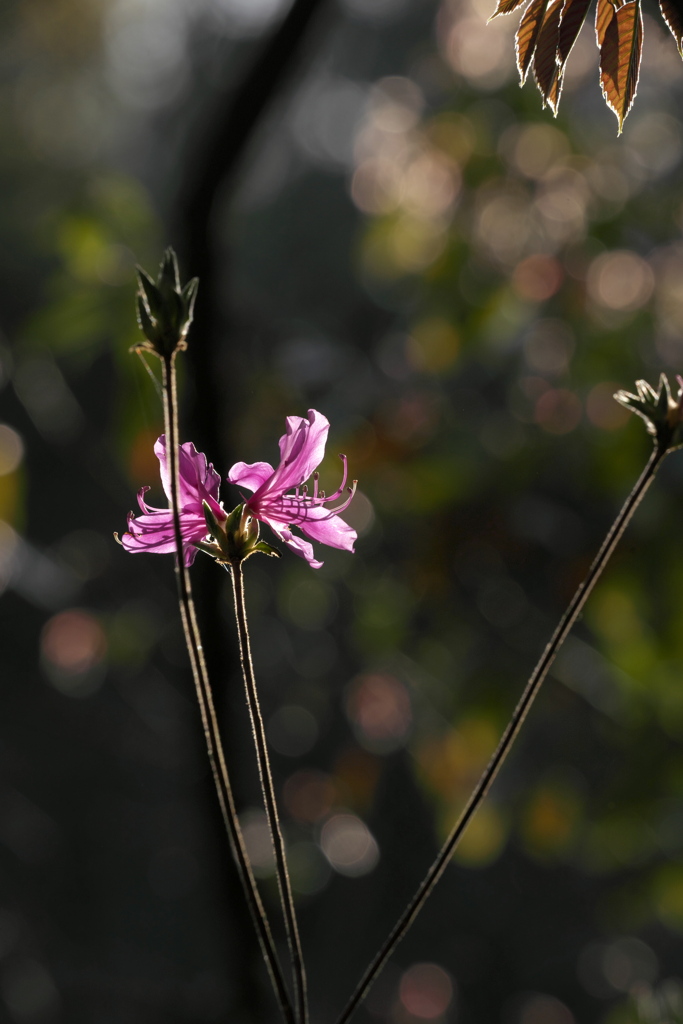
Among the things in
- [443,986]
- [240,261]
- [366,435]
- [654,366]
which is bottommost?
[443,986]

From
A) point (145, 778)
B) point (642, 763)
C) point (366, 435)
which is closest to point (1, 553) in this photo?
point (366, 435)

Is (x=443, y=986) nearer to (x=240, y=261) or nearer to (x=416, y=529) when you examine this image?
(x=416, y=529)

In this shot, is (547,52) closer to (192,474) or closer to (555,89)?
(555,89)

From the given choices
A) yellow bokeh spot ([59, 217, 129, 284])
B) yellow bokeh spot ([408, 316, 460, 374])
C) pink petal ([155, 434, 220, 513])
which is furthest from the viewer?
yellow bokeh spot ([408, 316, 460, 374])

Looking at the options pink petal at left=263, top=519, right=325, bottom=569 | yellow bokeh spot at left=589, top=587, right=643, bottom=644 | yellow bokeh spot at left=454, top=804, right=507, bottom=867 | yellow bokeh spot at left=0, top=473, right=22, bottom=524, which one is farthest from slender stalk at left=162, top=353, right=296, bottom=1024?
yellow bokeh spot at left=454, top=804, right=507, bottom=867

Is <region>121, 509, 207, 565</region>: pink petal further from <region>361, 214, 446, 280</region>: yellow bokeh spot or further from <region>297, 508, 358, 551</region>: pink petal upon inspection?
<region>361, 214, 446, 280</region>: yellow bokeh spot

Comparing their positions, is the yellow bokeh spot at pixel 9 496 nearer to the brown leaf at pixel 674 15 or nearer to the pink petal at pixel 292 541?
the pink petal at pixel 292 541
